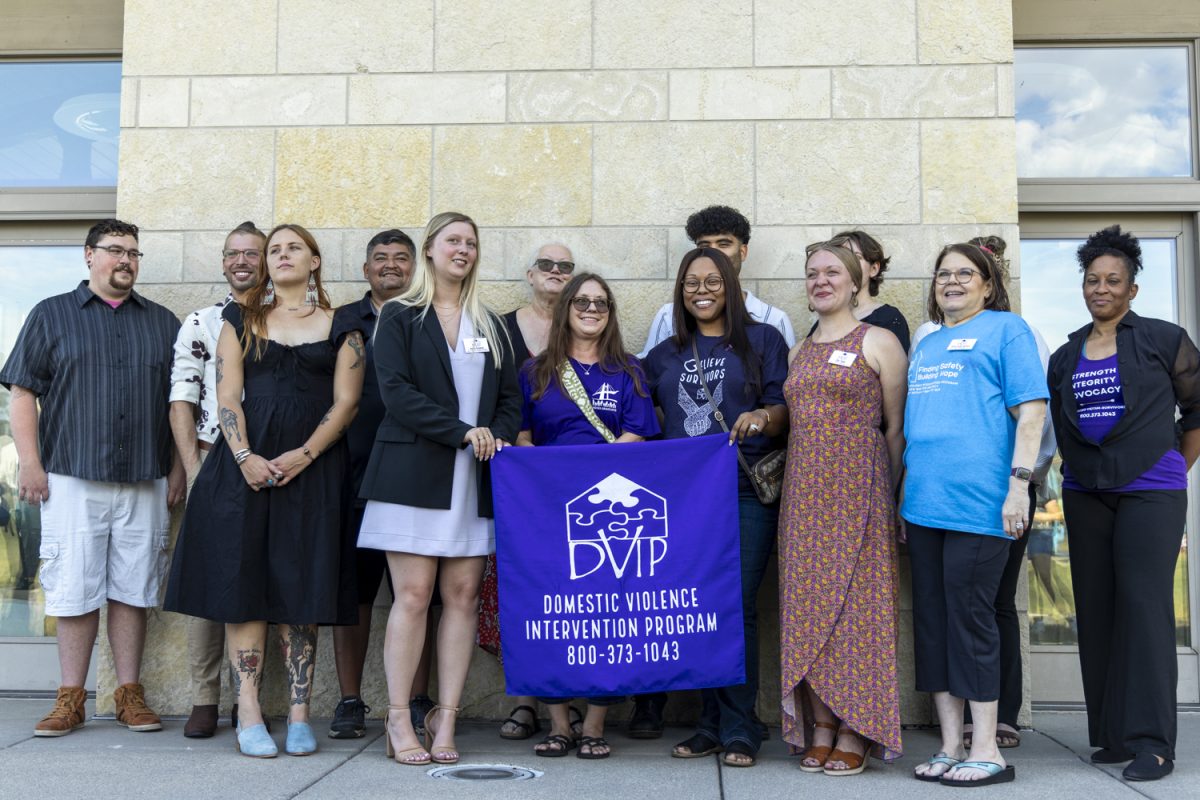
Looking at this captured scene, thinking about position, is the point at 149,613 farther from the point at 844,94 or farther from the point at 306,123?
the point at 844,94

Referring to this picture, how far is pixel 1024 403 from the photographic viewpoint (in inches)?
170

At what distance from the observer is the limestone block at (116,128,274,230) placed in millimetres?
5930

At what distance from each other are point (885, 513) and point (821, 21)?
2628mm

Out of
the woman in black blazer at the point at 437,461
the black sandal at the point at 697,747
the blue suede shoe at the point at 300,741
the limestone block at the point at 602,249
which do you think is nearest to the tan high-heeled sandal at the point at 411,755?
the woman in black blazer at the point at 437,461

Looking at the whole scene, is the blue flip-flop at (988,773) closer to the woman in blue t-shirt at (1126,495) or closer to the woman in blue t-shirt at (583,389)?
the woman in blue t-shirt at (1126,495)

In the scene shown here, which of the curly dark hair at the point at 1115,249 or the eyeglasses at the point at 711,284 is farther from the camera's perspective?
the eyeglasses at the point at 711,284

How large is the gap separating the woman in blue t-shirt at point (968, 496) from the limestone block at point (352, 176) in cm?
275

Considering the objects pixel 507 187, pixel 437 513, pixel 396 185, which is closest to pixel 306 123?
pixel 396 185

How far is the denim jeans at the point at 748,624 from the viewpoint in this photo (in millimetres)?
4688

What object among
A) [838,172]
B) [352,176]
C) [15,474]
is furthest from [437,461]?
[15,474]

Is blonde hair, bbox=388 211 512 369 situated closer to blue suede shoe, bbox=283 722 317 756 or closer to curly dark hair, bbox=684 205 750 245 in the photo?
curly dark hair, bbox=684 205 750 245

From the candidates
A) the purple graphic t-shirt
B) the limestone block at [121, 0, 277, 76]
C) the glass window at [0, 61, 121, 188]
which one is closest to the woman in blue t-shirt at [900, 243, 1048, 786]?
the purple graphic t-shirt

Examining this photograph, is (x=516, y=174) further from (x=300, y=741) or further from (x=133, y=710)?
(x=133, y=710)

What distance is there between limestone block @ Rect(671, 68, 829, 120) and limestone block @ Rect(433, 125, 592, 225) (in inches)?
20.6
